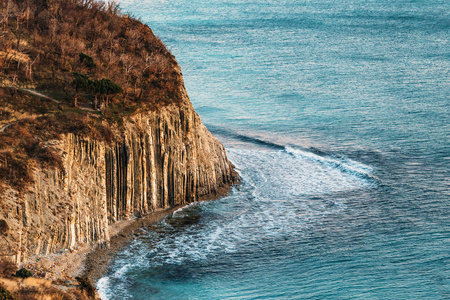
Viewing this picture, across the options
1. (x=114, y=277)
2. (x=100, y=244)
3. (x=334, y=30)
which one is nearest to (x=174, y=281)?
(x=114, y=277)

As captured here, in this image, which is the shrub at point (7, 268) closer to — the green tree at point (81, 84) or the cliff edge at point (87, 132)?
the cliff edge at point (87, 132)

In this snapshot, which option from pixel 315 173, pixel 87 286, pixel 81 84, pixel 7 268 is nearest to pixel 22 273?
pixel 7 268

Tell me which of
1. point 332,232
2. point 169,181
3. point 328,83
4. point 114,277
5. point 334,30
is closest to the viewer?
point 114,277

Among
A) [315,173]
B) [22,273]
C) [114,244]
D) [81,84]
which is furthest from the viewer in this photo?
[315,173]

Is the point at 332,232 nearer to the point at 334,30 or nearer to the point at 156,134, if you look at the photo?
the point at 156,134

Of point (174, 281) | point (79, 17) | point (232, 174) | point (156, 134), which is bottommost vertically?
point (174, 281)

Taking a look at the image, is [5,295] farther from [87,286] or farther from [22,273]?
[87,286]

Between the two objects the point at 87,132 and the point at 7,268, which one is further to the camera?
the point at 87,132
